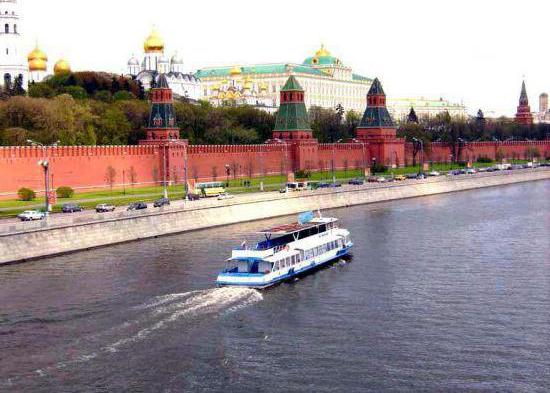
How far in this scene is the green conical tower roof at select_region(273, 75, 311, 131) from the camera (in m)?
73.5

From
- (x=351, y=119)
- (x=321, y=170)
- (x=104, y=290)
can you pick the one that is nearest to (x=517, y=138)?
(x=351, y=119)

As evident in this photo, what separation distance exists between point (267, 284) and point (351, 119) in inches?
2958

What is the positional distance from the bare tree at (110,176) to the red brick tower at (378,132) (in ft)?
106

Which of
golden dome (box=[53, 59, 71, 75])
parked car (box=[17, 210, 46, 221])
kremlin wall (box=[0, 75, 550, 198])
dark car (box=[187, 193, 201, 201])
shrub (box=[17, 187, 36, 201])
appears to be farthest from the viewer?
golden dome (box=[53, 59, 71, 75])

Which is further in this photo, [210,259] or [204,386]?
[210,259]

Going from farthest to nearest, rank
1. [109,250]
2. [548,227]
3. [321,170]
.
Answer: [321,170], [548,227], [109,250]

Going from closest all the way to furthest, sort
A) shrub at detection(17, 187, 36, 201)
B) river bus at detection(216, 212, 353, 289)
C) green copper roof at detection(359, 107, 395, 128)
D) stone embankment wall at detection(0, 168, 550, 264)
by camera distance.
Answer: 1. river bus at detection(216, 212, 353, 289)
2. stone embankment wall at detection(0, 168, 550, 264)
3. shrub at detection(17, 187, 36, 201)
4. green copper roof at detection(359, 107, 395, 128)

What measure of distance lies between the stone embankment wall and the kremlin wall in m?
9.37

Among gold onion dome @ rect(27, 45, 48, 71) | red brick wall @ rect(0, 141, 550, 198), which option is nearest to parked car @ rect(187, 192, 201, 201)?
red brick wall @ rect(0, 141, 550, 198)

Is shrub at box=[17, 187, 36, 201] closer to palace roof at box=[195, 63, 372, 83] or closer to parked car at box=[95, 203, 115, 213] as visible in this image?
parked car at box=[95, 203, 115, 213]

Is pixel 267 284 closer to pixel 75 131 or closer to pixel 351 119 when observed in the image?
pixel 75 131

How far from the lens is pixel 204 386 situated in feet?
63.1

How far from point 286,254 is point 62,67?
222ft

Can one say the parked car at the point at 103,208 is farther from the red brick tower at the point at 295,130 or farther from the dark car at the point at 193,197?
the red brick tower at the point at 295,130
